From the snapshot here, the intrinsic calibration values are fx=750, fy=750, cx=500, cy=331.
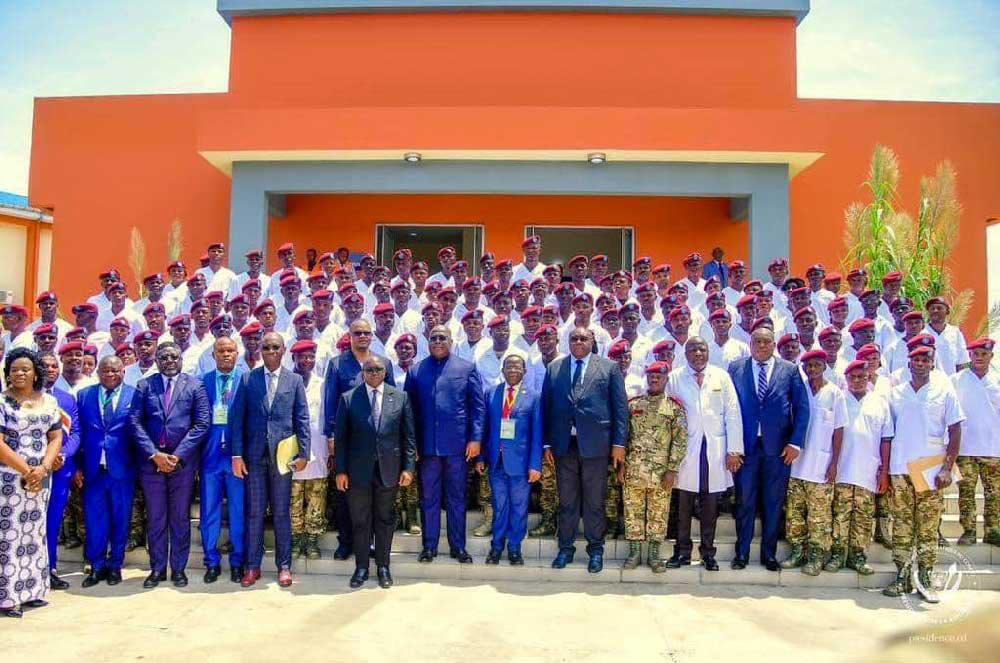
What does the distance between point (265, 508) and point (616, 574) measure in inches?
114

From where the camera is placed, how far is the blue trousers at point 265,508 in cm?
597

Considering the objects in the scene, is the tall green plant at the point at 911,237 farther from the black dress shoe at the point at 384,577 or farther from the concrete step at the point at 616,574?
the black dress shoe at the point at 384,577

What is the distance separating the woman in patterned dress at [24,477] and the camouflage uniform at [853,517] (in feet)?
20.0

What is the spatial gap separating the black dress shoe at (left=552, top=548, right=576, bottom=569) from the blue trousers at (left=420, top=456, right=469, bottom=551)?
2.59ft

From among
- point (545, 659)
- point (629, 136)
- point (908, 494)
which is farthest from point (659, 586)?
point (629, 136)

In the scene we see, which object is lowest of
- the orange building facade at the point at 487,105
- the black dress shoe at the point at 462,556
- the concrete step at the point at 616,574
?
the concrete step at the point at 616,574

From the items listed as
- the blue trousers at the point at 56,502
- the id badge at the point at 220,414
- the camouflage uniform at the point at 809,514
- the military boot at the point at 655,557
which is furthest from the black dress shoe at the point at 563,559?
the blue trousers at the point at 56,502

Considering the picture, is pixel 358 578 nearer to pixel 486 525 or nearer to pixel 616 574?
pixel 486 525

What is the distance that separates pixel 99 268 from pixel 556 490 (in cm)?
1019

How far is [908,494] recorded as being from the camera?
598 cm

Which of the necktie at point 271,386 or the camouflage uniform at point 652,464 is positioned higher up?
the necktie at point 271,386

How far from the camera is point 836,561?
6.16 m

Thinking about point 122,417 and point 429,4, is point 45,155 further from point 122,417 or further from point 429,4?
point 122,417

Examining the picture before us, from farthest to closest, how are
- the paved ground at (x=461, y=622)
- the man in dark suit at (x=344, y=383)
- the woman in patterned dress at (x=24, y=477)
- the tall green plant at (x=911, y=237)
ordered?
the tall green plant at (x=911, y=237)
the man in dark suit at (x=344, y=383)
the woman in patterned dress at (x=24, y=477)
the paved ground at (x=461, y=622)
